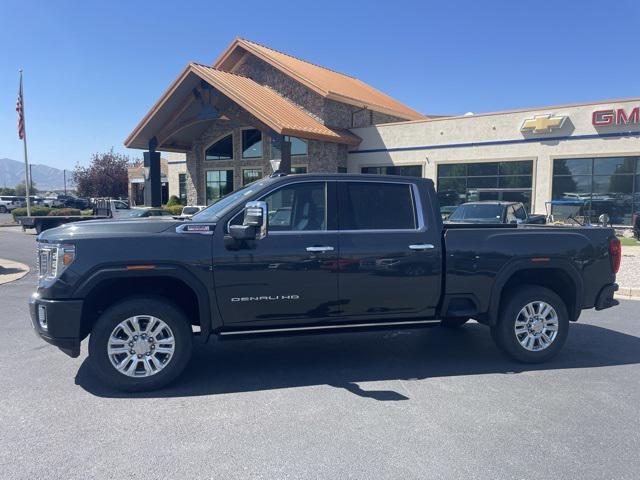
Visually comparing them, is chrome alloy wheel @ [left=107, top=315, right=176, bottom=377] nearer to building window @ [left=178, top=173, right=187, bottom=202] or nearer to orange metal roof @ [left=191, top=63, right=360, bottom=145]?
orange metal roof @ [left=191, top=63, right=360, bottom=145]

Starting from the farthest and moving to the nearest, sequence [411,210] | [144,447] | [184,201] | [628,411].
A: [184,201], [411,210], [628,411], [144,447]

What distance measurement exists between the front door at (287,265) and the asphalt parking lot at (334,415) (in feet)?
2.29

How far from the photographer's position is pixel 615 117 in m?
19.0

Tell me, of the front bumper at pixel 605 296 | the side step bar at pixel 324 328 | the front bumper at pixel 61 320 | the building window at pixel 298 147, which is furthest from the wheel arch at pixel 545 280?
the building window at pixel 298 147

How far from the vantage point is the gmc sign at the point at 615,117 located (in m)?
18.6

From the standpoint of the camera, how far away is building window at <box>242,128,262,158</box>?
27953mm

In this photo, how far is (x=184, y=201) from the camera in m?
32.2

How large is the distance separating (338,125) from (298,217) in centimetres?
2196

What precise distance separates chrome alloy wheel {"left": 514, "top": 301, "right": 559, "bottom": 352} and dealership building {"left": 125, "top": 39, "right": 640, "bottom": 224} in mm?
13915

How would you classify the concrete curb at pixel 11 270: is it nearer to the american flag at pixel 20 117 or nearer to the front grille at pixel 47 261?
the front grille at pixel 47 261

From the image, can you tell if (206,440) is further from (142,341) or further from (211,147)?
(211,147)

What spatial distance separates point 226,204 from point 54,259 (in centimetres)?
162

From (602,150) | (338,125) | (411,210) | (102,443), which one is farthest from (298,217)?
(338,125)

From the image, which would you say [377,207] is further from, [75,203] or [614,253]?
[75,203]
